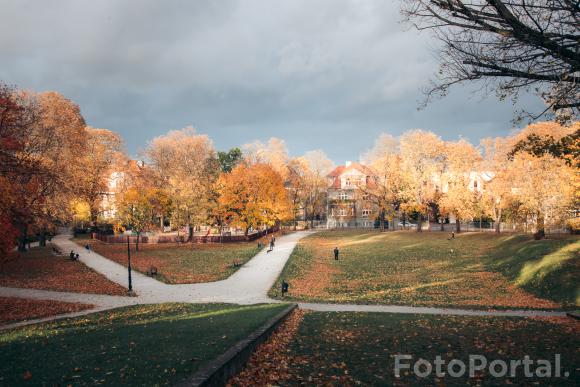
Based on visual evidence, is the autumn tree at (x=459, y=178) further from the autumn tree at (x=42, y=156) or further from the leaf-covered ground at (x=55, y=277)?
the autumn tree at (x=42, y=156)

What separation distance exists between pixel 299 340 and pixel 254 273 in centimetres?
1637

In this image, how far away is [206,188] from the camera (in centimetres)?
4444

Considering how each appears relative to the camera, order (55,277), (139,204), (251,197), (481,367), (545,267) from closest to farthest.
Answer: (481,367) < (545,267) < (55,277) < (139,204) < (251,197)

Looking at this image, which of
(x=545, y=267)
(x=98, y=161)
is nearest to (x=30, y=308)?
(x=545, y=267)

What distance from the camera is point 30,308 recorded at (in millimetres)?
17219

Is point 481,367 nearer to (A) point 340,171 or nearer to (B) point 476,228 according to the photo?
(B) point 476,228

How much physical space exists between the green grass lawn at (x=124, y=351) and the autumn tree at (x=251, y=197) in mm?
32504

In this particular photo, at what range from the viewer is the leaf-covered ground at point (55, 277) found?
2186 centimetres

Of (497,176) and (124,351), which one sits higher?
(497,176)

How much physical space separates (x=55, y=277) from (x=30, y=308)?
863 cm

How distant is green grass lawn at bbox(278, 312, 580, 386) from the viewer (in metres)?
6.98

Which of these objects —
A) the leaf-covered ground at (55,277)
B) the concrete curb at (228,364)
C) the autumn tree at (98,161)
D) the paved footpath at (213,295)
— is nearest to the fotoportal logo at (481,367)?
the concrete curb at (228,364)

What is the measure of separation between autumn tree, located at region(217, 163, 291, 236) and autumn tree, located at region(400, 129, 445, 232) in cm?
1706

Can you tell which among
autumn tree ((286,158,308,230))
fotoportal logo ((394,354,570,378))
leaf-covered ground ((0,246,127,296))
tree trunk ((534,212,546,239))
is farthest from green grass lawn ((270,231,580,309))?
autumn tree ((286,158,308,230))
